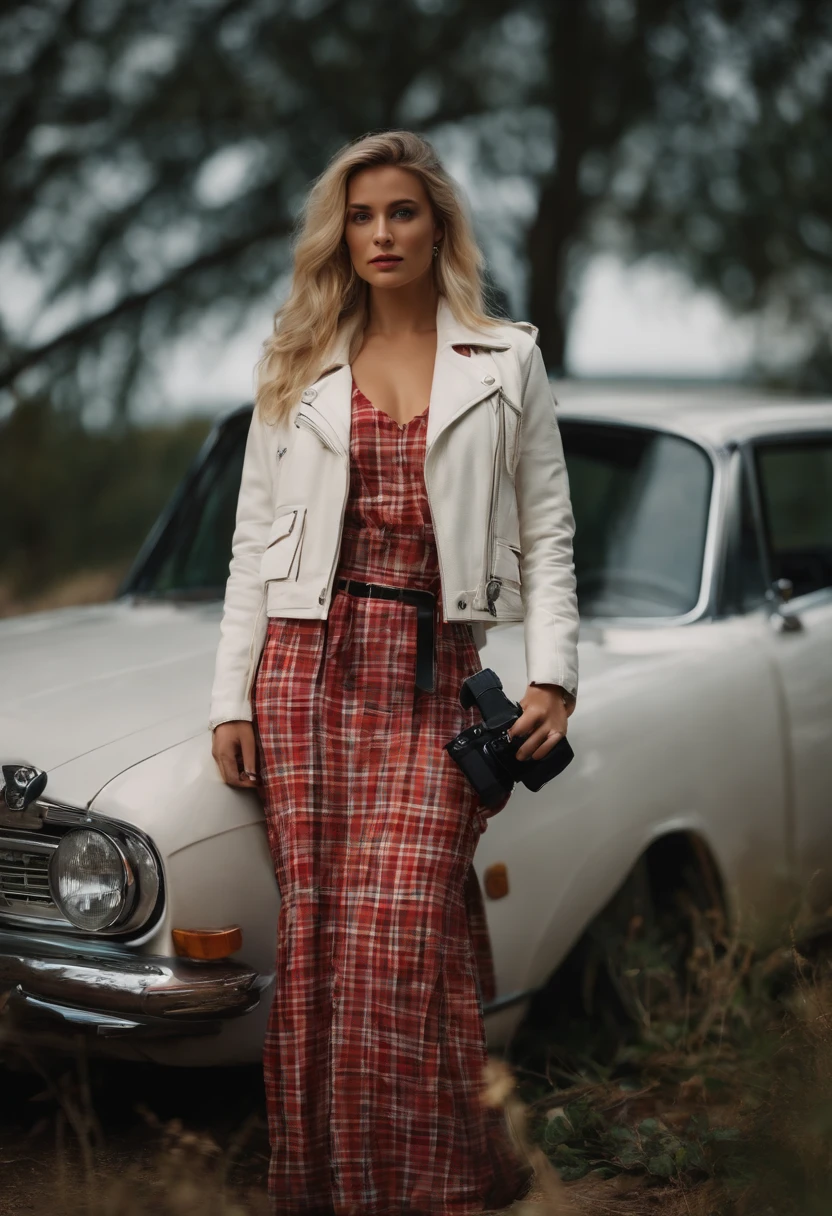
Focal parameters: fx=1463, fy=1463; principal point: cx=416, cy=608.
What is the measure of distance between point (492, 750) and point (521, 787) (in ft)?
1.92

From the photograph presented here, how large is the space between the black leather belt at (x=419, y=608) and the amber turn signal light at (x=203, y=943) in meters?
0.59

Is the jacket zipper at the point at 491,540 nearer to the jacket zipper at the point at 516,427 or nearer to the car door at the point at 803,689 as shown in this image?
the jacket zipper at the point at 516,427

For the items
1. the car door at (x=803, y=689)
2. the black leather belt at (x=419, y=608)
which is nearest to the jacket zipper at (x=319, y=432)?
the black leather belt at (x=419, y=608)

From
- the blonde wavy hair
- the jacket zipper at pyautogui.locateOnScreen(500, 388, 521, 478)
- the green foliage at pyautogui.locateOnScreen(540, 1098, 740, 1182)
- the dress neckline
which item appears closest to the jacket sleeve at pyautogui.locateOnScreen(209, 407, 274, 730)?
the blonde wavy hair

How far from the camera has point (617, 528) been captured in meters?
4.07

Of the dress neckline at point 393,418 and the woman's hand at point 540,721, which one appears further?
the dress neckline at point 393,418

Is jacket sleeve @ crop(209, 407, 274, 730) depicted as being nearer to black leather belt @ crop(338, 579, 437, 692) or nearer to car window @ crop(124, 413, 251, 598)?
black leather belt @ crop(338, 579, 437, 692)

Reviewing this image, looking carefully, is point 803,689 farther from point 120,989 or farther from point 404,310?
point 120,989

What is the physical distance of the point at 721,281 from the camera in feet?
28.8

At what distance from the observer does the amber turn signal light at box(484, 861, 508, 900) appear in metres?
3.12

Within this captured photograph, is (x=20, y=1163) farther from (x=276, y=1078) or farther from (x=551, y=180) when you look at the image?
(x=551, y=180)

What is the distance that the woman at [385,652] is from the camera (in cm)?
263

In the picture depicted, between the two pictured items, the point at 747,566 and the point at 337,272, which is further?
the point at 747,566

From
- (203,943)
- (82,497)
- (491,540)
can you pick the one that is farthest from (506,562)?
(82,497)
